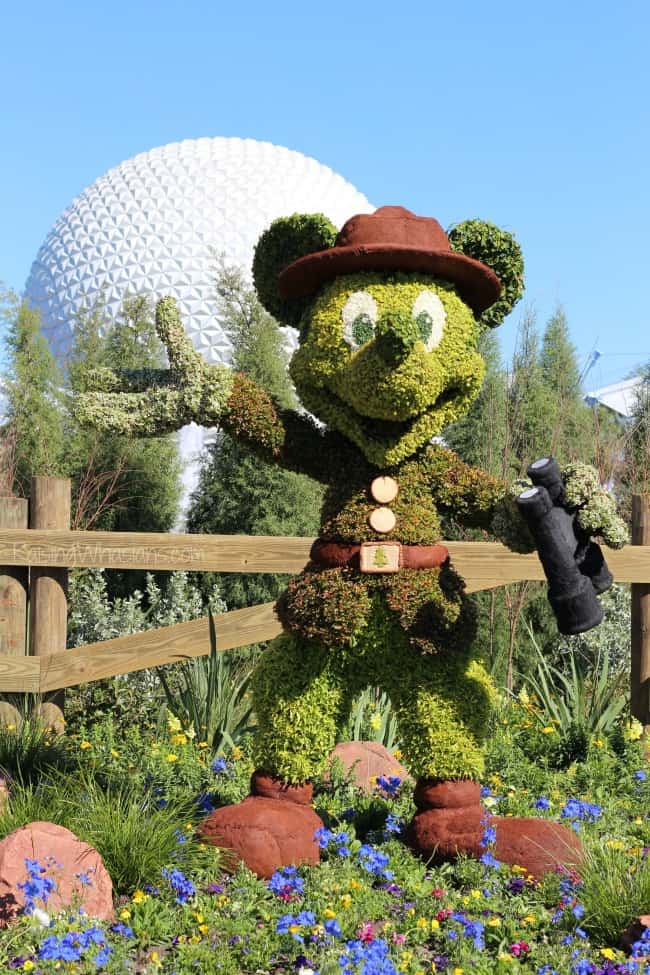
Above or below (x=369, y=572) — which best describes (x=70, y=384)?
above

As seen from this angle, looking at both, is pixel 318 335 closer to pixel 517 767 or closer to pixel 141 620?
pixel 517 767

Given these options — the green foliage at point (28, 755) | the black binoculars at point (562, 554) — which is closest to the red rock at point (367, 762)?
the green foliage at point (28, 755)

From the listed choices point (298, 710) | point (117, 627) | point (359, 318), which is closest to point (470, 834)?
point (298, 710)

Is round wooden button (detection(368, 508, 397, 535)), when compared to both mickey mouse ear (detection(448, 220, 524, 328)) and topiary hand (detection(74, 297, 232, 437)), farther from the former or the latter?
mickey mouse ear (detection(448, 220, 524, 328))

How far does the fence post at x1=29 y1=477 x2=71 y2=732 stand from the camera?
518 centimetres

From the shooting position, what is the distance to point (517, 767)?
450 cm

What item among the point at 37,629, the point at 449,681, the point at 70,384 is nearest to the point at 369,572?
the point at 449,681

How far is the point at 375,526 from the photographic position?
3299 millimetres

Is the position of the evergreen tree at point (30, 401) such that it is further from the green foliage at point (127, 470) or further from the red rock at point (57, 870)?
the red rock at point (57, 870)

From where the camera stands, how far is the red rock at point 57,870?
2.63 metres

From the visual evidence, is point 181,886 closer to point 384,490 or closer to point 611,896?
point 611,896

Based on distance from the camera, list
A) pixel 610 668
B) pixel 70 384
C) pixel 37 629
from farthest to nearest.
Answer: pixel 70 384 → pixel 610 668 → pixel 37 629

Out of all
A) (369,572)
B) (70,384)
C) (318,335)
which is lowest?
(369,572)

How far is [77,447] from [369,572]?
7.66m
